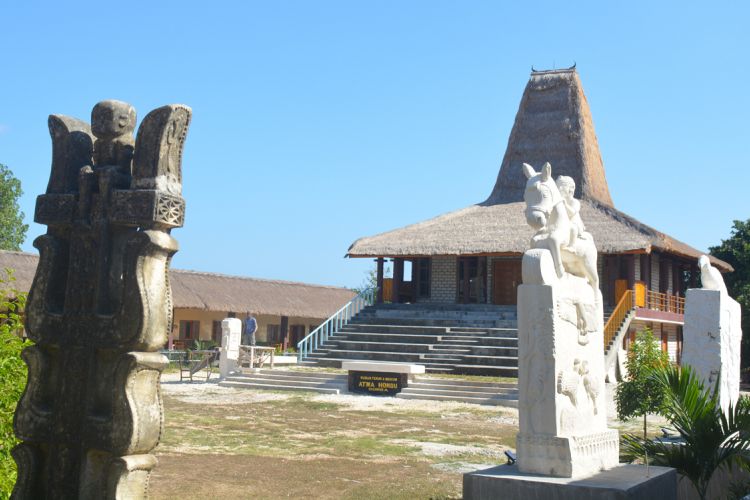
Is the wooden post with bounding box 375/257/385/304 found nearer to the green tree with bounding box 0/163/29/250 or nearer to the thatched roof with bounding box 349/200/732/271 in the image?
the thatched roof with bounding box 349/200/732/271

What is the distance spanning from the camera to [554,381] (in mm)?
6504

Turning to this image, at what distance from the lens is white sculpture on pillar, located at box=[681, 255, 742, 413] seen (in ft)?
31.6

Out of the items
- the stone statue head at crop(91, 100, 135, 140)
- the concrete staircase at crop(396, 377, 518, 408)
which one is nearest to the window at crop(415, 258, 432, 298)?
the concrete staircase at crop(396, 377, 518, 408)

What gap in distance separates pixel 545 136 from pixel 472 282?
6.87 m

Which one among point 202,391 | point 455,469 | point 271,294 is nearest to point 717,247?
point 271,294

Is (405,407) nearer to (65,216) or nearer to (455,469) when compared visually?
(455,469)

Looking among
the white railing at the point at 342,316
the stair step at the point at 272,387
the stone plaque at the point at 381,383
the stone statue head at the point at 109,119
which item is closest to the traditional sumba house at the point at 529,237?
the white railing at the point at 342,316

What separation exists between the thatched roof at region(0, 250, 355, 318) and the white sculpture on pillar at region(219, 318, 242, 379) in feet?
38.5

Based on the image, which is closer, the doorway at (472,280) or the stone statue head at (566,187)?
the stone statue head at (566,187)

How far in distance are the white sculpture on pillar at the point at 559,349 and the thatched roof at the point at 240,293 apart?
27.3 m

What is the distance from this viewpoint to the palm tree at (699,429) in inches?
249

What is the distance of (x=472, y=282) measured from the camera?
3006cm

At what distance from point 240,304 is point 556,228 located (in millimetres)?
32056

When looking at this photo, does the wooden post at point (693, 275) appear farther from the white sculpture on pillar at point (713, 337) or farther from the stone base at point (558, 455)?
the stone base at point (558, 455)
